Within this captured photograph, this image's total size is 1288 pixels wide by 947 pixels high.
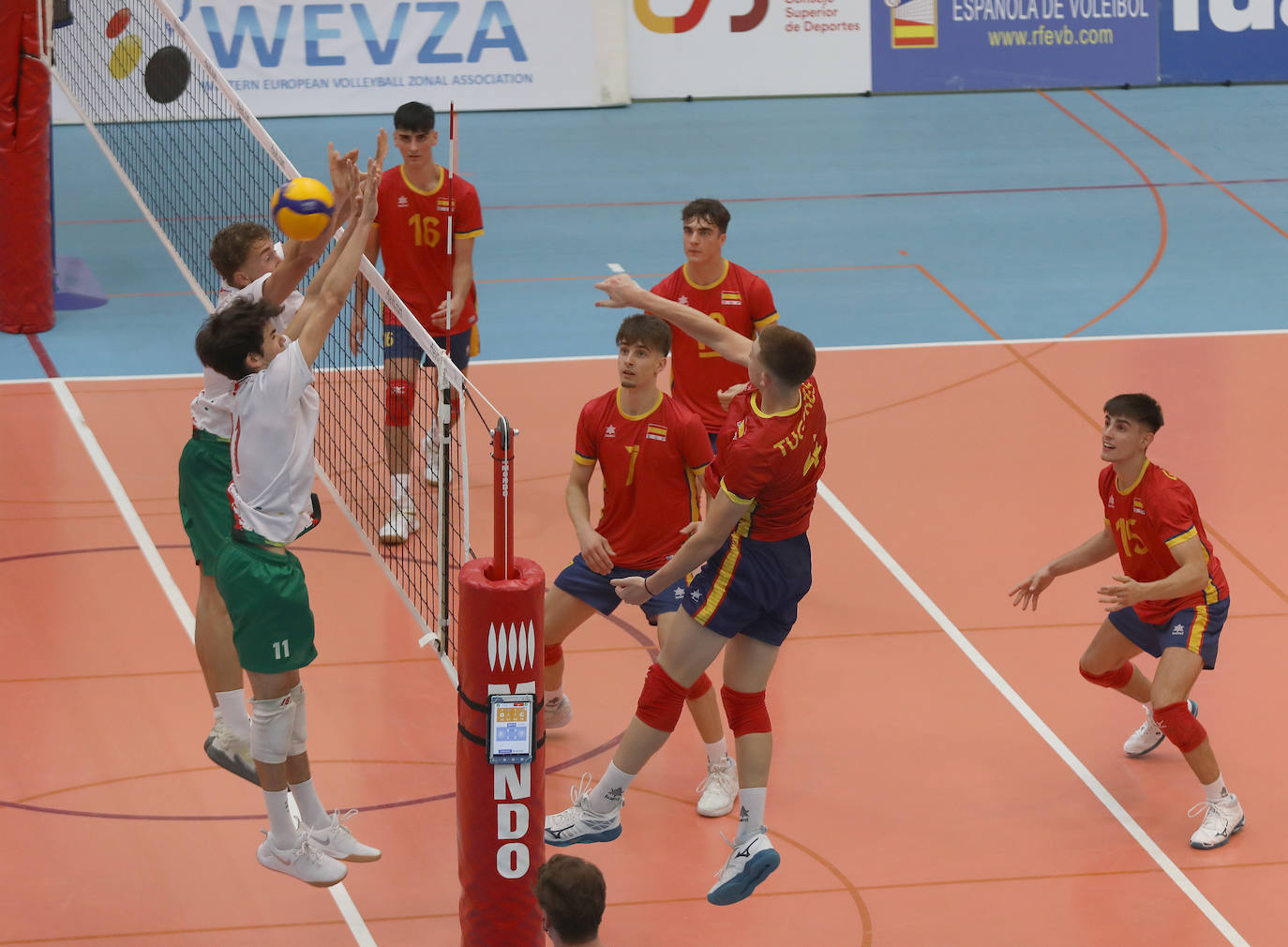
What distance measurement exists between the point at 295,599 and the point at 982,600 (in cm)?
443

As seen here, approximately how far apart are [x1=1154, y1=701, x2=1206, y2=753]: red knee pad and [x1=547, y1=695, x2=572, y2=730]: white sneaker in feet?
8.56

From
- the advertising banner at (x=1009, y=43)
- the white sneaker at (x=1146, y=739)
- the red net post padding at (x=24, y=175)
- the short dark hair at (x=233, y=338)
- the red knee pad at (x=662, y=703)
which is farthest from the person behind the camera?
the advertising banner at (x=1009, y=43)

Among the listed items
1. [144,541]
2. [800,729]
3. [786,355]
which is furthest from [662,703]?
[144,541]

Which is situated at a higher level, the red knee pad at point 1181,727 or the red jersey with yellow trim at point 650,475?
the red jersey with yellow trim at point 650,475

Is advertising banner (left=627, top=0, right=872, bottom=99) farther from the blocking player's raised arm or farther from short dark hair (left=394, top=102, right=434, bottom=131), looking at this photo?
the blocking player's raised arm

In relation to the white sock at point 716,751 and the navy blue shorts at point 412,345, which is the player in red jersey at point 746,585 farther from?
the navy blue shorts at point 412,345

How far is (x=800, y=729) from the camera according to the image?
7969mm

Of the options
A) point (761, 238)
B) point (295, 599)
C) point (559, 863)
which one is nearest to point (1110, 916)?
point (559, 863)

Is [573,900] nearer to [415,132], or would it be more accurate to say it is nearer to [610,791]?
[610,791]

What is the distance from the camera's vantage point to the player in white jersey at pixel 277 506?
577 centimetres


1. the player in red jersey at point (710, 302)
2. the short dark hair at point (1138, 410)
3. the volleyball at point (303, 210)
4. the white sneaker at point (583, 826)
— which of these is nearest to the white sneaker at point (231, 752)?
the white sneaker at point (583, 826)

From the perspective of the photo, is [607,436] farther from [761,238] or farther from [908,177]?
[908,177]

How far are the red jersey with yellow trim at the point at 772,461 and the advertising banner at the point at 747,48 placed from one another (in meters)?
14.1

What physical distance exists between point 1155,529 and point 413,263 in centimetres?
495
